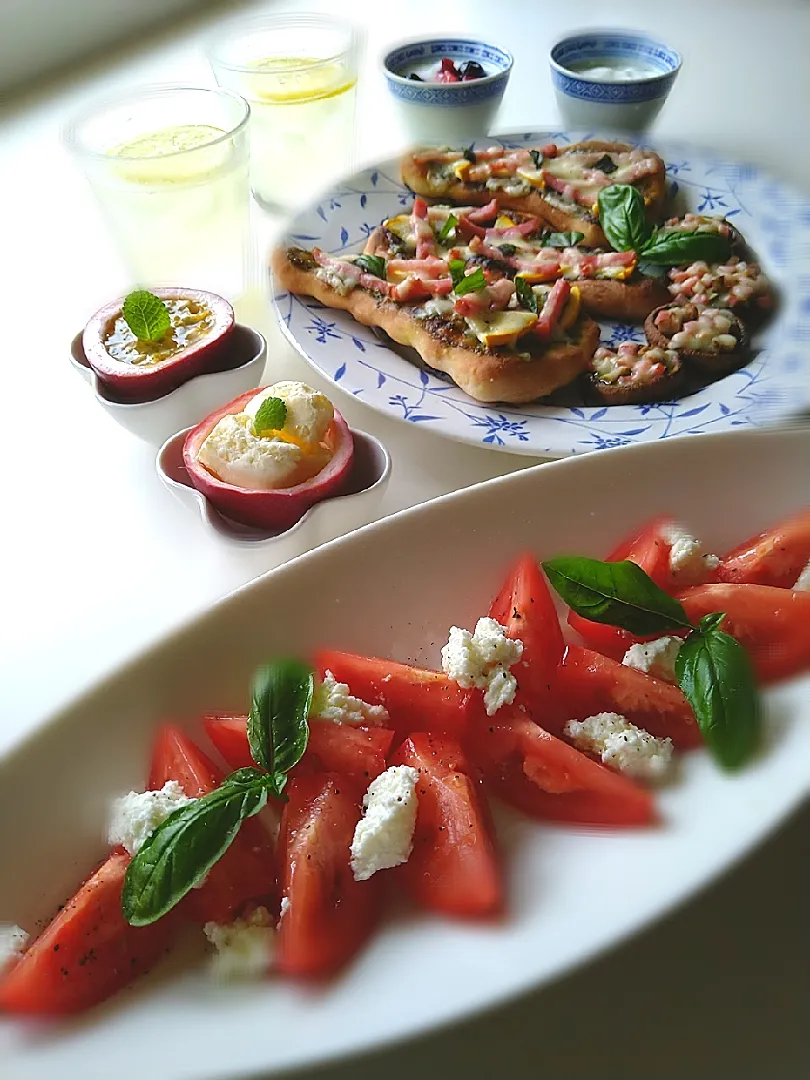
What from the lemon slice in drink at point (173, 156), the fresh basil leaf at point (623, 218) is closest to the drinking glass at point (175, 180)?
the lemon slice in drink at point (173, 156)

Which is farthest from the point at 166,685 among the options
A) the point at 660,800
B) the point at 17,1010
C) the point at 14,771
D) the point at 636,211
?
the point at 636,211

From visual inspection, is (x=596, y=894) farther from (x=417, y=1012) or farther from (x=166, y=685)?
(x=166, y=685)

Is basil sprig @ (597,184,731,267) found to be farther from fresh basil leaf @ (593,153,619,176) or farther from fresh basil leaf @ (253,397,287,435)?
fresh basil leaf @ (253,397,287,435)

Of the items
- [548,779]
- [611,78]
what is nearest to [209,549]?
[548,779]

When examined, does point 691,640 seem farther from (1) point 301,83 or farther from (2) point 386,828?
(1) point 301,83

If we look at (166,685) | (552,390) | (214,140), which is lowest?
(552,390)

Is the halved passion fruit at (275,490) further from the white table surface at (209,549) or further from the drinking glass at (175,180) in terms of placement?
the drinking glass at (175,180)
